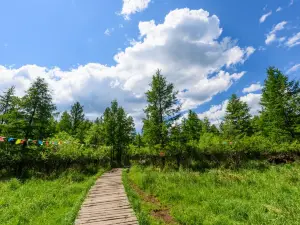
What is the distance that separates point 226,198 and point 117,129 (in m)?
23.2

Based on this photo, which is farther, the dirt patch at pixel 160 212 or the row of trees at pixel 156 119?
the row of trees at pixel 156 119

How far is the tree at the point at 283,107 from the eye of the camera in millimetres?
24312

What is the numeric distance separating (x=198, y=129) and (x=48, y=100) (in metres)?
33.9

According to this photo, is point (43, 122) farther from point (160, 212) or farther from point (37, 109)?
point (160, 212)

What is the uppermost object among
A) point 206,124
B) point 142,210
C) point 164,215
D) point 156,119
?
point 206,124

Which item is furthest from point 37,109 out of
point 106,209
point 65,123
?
point 65,123

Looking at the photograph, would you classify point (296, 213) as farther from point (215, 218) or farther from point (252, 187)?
point (252, 187)

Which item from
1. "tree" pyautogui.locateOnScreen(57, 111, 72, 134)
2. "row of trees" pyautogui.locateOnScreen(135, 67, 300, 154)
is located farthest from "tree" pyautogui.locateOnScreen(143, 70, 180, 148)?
"tree" pyautogui.locateOnScreen(57, 111, 72, 134)

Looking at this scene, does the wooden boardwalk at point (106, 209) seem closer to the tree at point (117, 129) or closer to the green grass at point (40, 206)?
the green grass at point (40, 206)

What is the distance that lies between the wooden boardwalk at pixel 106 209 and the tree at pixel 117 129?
1977cm

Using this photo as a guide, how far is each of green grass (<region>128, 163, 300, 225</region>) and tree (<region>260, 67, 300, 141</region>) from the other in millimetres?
16707

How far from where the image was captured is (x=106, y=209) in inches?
294

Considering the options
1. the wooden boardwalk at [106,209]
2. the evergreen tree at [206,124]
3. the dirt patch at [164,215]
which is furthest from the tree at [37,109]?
the evergreen tree at [206,124]

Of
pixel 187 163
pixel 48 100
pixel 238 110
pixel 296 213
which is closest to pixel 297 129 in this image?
pixel 238 110
